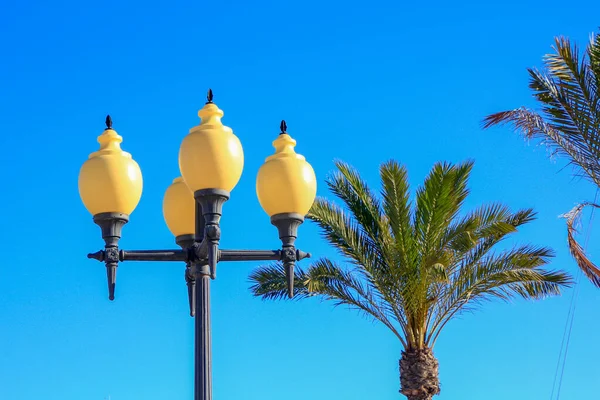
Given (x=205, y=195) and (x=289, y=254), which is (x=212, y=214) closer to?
(x=205, y=195)

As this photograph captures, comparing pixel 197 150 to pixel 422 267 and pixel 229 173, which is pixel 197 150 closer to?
pixel 229 173

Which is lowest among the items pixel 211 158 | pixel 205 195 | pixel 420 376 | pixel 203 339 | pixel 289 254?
pixel 203 339

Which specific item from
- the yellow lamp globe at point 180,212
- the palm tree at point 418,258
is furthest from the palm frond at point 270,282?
the yellow lamp globe at point 180,212

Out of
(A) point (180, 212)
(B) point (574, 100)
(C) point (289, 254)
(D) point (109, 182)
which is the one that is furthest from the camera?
(B) point (574, 100)

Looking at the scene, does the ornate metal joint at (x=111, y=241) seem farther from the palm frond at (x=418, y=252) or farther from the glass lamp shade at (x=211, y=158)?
the palm frond at (x=418, y=252)

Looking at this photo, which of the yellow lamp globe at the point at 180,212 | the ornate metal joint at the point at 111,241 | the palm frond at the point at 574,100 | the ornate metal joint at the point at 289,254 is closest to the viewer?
the ornate metal joint at the point at 111,241

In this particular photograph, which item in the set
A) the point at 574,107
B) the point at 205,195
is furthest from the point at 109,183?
the point at 574,107

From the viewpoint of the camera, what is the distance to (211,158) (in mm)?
5750

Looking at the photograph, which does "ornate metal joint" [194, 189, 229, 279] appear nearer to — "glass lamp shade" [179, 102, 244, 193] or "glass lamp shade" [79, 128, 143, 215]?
"glass lamp shade" [179, 102, 244, 193]

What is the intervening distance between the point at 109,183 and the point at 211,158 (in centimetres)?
67

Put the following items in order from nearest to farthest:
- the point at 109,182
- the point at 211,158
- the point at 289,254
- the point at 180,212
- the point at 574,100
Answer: the point at 211,158 → the point at 109,182 → the point at 289,254 → the point at 180,212 → the point at 574,100

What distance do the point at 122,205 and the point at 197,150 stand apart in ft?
2.05

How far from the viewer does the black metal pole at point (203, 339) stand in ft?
18.6

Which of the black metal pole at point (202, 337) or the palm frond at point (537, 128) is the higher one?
the palm frond at point (537, 128)
